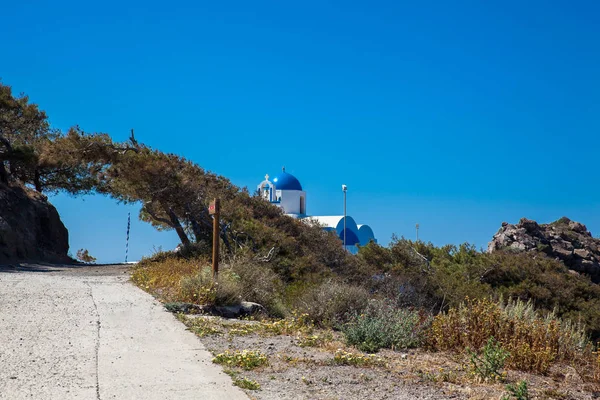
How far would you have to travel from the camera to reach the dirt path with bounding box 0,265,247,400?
18.9 ft

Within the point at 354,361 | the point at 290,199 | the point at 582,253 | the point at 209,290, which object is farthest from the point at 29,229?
the point at 290,199

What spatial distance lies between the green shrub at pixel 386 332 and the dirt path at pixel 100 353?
7.20 ft

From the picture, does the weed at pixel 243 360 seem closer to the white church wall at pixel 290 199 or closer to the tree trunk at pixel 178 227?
the tree trunk at pixel 178 227

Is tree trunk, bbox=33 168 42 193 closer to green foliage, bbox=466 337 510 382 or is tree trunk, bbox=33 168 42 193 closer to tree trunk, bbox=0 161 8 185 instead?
tree trunk, bbox=0 161 8 185

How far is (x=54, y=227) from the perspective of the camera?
96.4 ft

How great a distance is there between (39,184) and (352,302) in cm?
2658

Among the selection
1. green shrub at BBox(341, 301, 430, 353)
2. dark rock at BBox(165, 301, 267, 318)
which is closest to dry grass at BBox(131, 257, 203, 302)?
dark rock at BBox(165, 301, 267, 318)

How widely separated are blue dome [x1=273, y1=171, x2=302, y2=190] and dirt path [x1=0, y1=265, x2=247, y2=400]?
44647mm

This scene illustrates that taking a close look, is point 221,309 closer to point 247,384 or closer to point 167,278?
point 167,278

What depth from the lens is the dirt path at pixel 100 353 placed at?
575 centimetres

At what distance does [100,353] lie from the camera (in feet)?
23.9

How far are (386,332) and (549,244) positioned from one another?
19111 mm

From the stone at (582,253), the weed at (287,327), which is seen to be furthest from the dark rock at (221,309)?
the stone at (582,253)

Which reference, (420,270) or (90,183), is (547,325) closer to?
(420,270)
